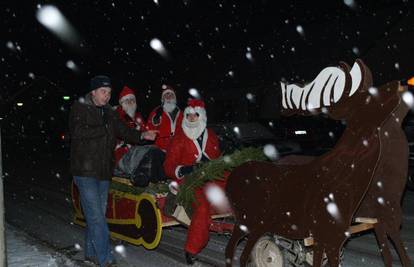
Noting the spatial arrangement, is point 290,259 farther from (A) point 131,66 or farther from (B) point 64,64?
(B) point 64,64

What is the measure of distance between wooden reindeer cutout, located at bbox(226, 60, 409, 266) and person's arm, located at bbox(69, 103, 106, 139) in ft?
5.44

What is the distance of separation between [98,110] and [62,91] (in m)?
46.1

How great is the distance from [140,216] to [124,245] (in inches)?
38.7

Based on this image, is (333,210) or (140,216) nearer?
(333,210)

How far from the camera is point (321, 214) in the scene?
3646mm

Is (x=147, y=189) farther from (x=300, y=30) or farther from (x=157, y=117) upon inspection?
(x=300, y=30)

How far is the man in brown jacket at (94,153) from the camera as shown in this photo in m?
4.95

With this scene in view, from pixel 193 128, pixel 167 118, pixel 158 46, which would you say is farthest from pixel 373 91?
pixel 158 46

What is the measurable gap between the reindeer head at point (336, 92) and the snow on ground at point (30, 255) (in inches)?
125

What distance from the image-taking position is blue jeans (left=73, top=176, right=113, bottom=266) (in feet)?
16.3

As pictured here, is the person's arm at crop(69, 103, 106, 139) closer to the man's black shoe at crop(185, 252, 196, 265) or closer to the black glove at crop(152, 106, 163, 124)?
the man's black shoe at crop(185, 252, 196, 265)

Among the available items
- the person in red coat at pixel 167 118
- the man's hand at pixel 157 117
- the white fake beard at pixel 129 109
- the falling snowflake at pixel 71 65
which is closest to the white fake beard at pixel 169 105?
the person in red coat at pixel 167 118

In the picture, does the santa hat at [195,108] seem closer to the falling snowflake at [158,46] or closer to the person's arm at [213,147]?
the person's arm at [213,147]

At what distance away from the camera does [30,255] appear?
18.2 ft
